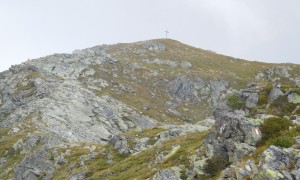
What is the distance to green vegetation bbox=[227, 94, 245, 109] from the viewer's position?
1391 inches

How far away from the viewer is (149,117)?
103m

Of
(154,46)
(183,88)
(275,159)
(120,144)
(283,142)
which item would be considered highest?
(154,46)

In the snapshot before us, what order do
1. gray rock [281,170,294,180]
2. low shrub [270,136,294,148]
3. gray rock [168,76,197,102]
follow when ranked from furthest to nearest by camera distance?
gray rock [168,76,197,102], low shrub [270,136,294,148], gray rock [281,170,294,180]

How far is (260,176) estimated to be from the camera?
20.8 metres

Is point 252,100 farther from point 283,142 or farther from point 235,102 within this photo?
point 283,142

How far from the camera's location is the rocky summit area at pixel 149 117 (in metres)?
27.5

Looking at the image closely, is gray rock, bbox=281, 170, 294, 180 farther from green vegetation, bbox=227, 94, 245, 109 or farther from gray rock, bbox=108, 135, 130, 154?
gray rock, bbox=108, 135, 130, 154

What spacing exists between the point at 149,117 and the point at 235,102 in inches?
2668

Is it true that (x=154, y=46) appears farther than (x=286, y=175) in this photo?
Yes

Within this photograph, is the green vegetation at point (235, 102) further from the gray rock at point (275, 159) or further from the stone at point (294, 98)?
the gray rock at point (275, 159)

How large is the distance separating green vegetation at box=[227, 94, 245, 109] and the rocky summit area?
0.14 meters

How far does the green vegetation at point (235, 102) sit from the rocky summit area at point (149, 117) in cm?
14

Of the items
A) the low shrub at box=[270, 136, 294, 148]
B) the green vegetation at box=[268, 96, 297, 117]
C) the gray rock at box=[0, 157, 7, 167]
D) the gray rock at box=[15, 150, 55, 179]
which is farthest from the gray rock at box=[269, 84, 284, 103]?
the gray rock at box=[0, 157, 7, 167]

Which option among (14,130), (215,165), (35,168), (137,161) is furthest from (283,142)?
(14,130)
